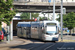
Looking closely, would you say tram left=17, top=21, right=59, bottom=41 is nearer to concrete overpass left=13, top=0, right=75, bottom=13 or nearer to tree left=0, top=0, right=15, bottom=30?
concrete overpass left=13, top=0, right=75, bottom=13

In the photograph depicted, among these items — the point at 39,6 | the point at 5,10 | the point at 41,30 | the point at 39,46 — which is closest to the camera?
the point at 39,46

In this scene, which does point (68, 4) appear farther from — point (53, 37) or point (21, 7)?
point (53, 37)

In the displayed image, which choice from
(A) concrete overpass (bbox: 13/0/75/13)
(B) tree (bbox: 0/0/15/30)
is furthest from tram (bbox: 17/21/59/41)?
(B) tree (bbox: 0/0/15/30)

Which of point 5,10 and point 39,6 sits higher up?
point 39,6

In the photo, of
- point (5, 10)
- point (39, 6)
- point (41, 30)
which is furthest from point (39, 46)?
point (39, 6)

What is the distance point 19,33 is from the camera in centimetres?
4506

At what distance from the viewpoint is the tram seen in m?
32.8

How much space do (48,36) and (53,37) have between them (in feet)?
2.48

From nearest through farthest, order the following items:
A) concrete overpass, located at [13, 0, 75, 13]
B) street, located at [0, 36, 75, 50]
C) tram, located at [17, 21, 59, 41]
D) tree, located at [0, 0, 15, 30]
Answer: street, located at [0, 36, 75, 50] < tree, located at [0, 0, 15, 30] < tram, located at [17, 21, 59, 41] < concrete overpass, located at [13, 0, 75, 13]

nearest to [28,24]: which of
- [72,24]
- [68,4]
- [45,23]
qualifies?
[45,23]

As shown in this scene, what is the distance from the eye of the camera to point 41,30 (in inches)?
1359

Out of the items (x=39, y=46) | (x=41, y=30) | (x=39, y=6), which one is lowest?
(x=39, y=46)

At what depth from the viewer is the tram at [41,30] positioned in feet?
107

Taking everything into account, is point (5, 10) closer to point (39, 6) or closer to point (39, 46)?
point (39, 46)
